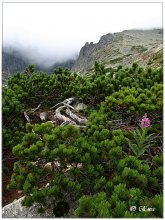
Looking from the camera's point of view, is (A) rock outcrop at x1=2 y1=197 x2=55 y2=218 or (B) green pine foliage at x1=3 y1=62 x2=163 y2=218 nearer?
(B) green pine foliage at x1=3 y1=62 x2=163 y2=218

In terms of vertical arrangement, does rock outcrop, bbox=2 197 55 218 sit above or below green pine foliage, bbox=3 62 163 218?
below

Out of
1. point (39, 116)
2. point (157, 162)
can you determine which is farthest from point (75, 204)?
point (39, 116)

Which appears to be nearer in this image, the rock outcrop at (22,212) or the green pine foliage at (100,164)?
the green pine foliage at (100,164)

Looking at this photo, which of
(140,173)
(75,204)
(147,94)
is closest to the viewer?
(140,173)

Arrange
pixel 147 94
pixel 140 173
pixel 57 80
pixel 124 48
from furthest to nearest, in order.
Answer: pixel 124 48 → pixel 57 80 → pixel 147 94 → pixel 140 173

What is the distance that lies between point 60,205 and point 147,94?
4945 mm

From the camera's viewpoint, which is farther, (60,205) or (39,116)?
(39,116)

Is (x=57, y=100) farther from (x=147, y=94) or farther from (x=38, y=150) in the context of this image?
(x=38, y=150)

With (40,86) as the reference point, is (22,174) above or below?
below

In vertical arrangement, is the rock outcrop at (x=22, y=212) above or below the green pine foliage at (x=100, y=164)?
below

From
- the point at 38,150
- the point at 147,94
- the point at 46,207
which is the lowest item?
the point at 46,207

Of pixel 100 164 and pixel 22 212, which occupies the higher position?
pixel 100 164

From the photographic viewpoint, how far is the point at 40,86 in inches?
614

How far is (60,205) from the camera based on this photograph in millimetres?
7074
